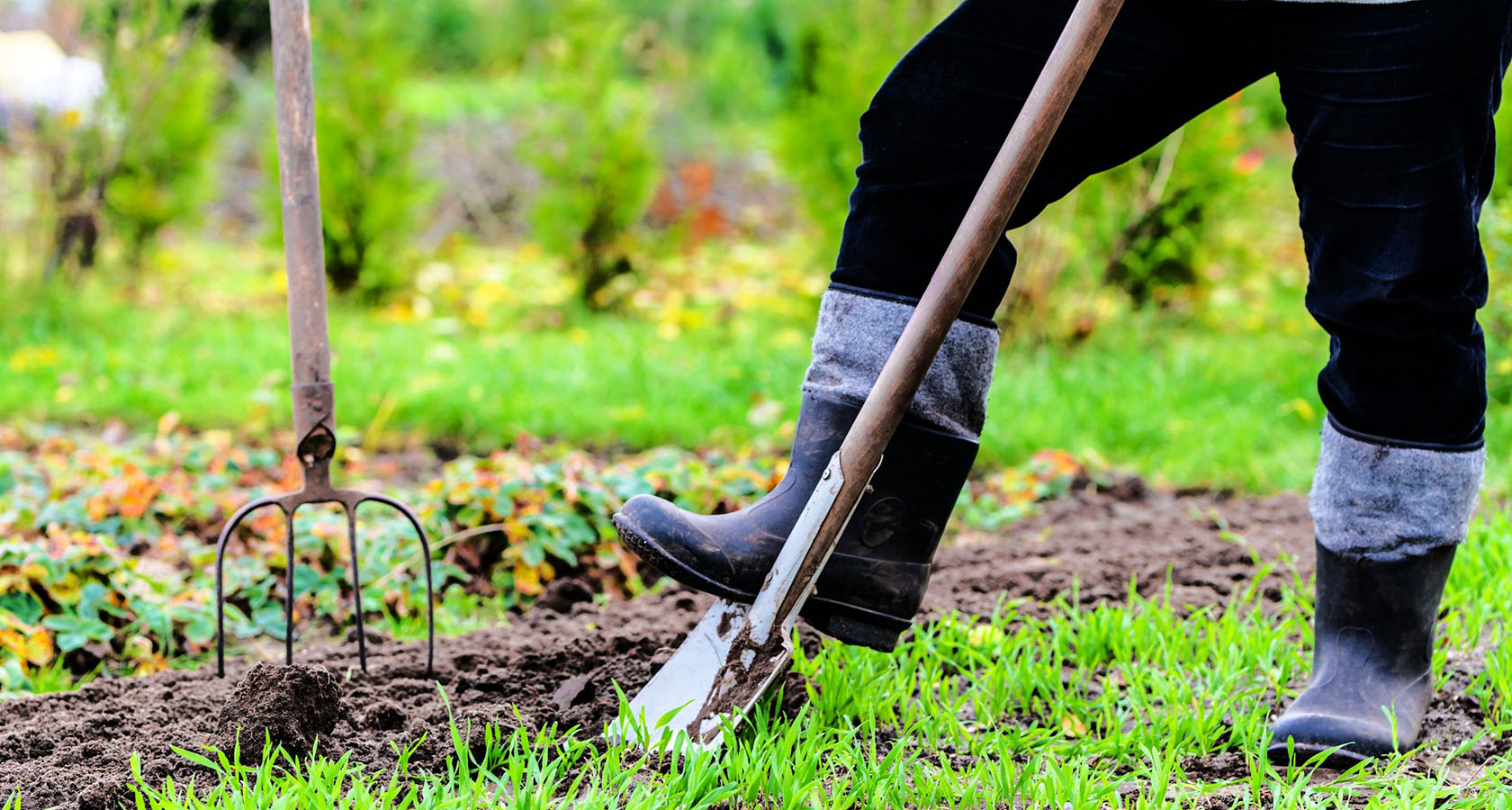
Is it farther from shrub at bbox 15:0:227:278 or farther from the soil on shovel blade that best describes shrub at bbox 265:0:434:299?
the soil on shovel blade

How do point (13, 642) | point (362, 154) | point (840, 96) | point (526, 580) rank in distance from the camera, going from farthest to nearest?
point (362, 154), point (840, 96), point (526, 580), point (13, 642)

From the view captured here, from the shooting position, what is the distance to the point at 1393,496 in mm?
1703

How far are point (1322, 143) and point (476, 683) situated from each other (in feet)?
4.64

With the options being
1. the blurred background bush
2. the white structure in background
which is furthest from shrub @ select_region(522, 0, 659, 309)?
the white structure in background

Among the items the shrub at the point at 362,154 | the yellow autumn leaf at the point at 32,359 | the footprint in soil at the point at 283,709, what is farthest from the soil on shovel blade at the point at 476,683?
the shrub at the point at 362,154

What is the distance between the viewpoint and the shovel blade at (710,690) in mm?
1580

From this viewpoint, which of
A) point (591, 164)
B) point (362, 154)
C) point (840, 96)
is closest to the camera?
point (840, 96)

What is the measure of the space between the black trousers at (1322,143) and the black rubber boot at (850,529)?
→ 0.21 metres

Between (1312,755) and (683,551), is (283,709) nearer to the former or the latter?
(683,551)

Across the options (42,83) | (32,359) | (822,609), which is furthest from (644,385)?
(42,83)

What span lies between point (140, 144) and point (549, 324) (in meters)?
2.18

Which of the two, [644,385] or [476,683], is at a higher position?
[644,385]

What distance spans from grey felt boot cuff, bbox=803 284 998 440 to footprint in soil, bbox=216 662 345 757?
775 mm

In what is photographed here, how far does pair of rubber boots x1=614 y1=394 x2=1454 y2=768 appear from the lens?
1.63 meters
